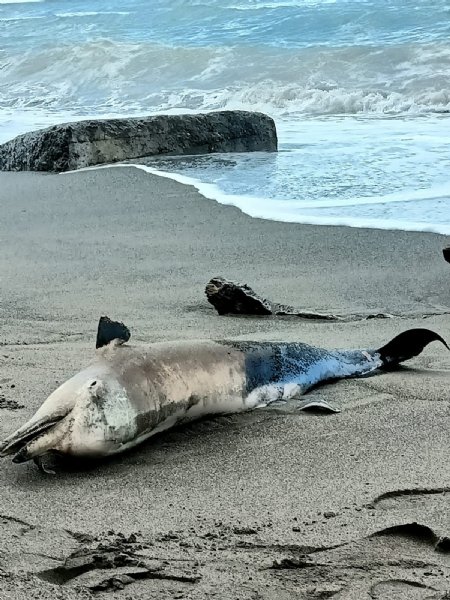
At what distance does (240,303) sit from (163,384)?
1730mm

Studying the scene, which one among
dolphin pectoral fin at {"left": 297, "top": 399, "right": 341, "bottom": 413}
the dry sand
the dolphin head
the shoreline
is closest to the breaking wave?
the shoreline

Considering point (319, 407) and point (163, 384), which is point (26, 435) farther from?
point (319, 407)

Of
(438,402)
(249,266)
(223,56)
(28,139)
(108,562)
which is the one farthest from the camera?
(223,56)

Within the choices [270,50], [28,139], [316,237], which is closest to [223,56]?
[270,50]

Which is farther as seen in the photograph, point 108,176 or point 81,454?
point 108,176

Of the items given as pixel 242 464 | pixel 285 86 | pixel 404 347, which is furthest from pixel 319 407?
pixel 285 86

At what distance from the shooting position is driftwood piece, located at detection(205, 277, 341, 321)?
447 centimetres

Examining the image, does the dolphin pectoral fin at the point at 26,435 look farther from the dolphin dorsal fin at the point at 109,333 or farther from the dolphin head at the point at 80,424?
the dolphin dorsal fin at the point at 109,333

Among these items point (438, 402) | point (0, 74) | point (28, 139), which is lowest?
point (438, 402)

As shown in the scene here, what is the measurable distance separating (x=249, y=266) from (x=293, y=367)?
2191 millimetres

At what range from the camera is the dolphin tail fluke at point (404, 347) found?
137 inches

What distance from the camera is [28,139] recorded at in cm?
885

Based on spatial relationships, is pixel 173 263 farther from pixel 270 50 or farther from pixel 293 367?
pixel 270 50

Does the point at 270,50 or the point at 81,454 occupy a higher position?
the point at 270,50
